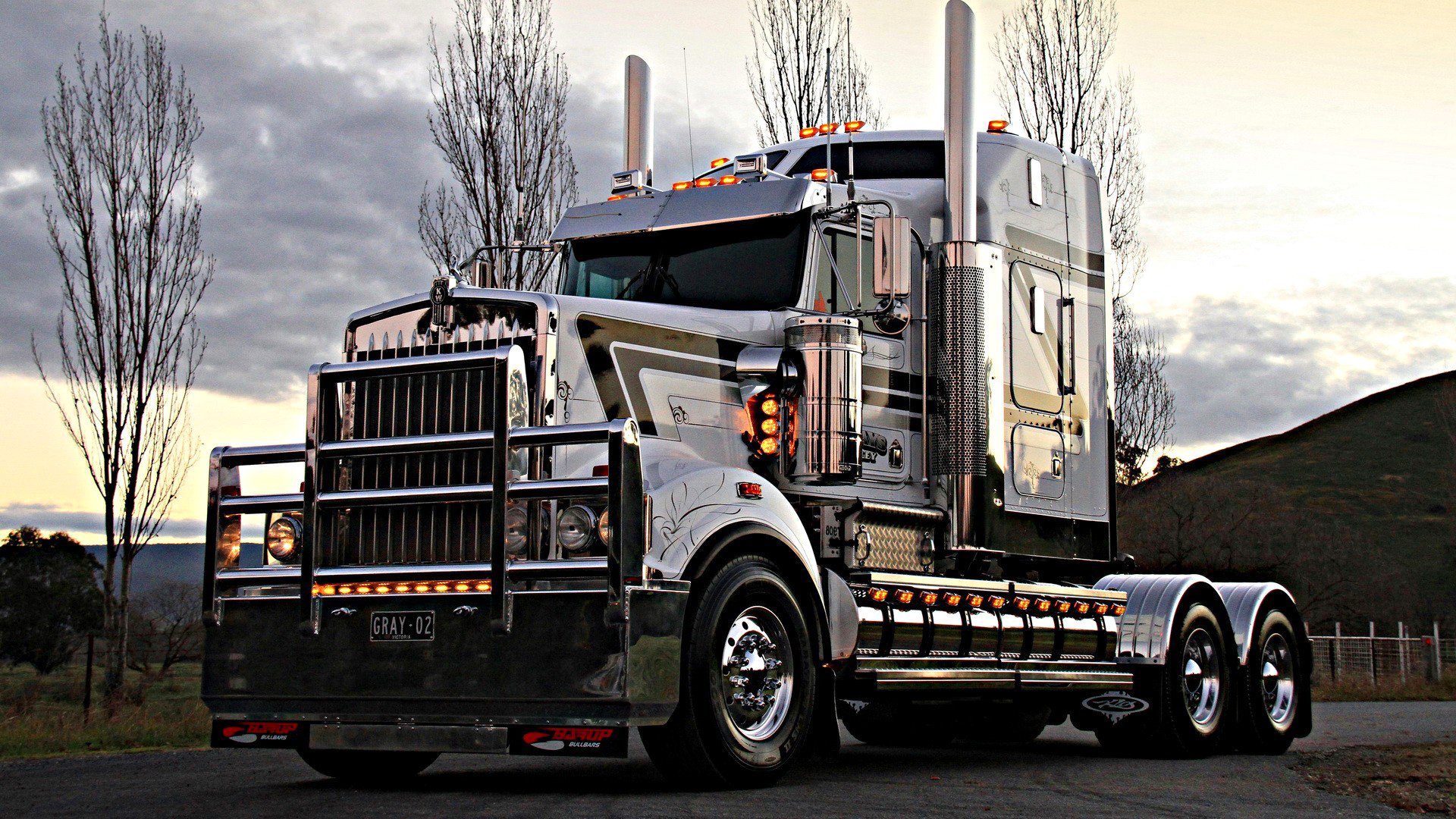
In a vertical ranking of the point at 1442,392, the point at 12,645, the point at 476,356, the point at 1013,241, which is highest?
the point at 1442,392

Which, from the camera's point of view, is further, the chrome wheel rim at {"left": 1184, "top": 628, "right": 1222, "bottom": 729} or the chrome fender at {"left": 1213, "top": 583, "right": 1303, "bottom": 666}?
the chrome fender at {"left": 1213, "top": 583, "right": 1303, "bottom": 666}

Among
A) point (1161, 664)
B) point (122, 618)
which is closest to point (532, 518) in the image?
point (1161, 664)

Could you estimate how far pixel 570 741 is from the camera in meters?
7.59

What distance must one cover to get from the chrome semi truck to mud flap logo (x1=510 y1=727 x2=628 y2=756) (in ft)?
0.06

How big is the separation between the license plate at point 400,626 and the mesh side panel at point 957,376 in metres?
4.19

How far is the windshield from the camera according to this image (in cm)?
1002

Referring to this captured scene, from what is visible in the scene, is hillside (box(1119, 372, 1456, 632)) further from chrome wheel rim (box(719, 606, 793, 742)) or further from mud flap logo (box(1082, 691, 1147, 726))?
chrome wheel rim (box(719, 606, 793, 742))

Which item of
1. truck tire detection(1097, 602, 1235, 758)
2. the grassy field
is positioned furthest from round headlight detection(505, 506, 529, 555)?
truck tire detection(1097, 602, 1235, 758)

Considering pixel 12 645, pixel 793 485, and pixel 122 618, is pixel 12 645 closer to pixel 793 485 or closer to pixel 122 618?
pixel 122 618

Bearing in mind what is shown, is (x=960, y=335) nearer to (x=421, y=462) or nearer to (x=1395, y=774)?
(x=1395, y=774)

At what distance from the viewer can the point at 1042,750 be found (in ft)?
43.7

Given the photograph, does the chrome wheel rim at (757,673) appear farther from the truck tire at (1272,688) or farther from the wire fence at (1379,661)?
the wire fence at (1379,661)

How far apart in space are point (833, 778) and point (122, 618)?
1282 cm

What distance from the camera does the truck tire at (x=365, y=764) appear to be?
923 cm
